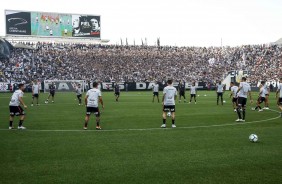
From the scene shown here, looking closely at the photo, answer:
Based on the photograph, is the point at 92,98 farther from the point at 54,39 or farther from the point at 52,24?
the point at 54,39

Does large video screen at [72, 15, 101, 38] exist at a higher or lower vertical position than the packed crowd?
higher

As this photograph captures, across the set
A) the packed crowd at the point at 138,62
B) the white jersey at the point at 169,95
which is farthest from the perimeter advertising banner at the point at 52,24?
the white jersey at the point at 169,95

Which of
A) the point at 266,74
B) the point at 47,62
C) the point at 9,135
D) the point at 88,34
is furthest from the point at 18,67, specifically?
the point at 9,135

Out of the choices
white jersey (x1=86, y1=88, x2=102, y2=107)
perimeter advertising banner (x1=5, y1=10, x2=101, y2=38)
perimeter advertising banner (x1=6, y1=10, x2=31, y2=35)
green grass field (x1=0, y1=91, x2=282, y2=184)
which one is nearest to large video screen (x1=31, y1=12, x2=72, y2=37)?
perimeter advertising banner (x1=5, y1=10, x2=101, y2=38)

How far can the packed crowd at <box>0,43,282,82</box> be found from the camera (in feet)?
198

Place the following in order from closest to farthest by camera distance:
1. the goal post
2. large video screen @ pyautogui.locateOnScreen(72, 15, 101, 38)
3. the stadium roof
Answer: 1. the goal post
2. the stadium roof
3. large video screen @ pyautogui.locateOnScreen(72, 15, 101, 38)

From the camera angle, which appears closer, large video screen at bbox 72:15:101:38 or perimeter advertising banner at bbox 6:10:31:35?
perimeter advertising banner at bbox 6:10:31:35

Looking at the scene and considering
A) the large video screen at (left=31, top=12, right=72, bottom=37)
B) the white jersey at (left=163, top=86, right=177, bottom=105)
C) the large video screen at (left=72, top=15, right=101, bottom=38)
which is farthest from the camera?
the large video screen at (left=72, top=15, right=101, bottom=38)

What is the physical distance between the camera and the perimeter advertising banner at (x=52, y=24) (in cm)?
6041

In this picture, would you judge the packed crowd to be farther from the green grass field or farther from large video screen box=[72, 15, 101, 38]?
the green grass field

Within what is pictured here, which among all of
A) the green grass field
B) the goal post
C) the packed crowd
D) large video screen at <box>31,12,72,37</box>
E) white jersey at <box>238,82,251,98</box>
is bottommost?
the green grass field

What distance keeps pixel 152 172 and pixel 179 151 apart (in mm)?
2423

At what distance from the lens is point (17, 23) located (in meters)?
60.4

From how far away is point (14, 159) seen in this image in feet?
31.0
